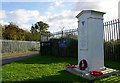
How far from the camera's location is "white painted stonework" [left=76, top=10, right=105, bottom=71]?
8852mm

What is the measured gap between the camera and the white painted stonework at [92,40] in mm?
8852

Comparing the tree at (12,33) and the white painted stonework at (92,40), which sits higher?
the tree at (12,33)

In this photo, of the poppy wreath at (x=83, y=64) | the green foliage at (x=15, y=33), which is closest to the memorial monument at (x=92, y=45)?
the poppy wreath at (x=83, y=64)

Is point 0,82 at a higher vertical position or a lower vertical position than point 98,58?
lower

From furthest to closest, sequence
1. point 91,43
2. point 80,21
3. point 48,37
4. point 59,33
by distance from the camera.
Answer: point 48,37 < point 59,33 < point 80,21 < point 91,43

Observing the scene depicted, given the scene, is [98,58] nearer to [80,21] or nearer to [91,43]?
[91,43]

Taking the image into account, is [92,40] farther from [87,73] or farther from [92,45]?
[87,73]

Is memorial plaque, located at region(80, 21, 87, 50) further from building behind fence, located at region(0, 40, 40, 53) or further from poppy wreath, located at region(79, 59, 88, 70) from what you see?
building behind fence, located at region(0, 40, 40, 53)

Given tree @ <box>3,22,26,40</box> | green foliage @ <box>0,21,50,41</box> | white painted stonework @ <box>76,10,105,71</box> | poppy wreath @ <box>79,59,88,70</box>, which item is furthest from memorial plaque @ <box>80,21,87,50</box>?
tree @ <box>3,22,26,40</box>

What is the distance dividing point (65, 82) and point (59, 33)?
12.9 m

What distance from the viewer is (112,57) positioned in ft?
44.3

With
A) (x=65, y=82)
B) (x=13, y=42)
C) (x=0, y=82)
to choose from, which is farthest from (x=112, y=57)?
(x=13, y=42)

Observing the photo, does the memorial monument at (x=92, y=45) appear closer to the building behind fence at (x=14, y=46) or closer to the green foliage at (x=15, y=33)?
the building behind fence at (x=14, y=46)

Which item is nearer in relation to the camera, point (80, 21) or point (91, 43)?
point (91, 43)
